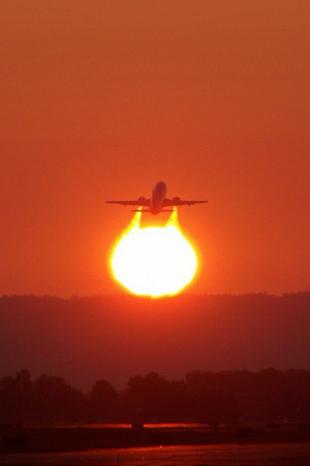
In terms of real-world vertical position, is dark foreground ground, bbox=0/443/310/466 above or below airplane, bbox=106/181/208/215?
below

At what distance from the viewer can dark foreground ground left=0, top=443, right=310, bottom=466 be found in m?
132

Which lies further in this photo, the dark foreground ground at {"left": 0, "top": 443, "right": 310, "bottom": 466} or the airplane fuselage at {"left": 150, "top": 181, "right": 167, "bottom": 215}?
the airplane fuselage at {"left": 150, "top": 181, "right": 167, "bottom": 215}

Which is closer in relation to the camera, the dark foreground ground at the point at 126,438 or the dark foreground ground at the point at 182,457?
the dark foreground ground at the point at 182,457

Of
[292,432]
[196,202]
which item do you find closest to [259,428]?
[292,432]

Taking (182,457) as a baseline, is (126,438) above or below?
above

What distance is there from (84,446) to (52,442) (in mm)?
4768

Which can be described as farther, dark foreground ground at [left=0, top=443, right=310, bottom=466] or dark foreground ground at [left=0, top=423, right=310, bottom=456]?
dark foreground ground at [left=0, top=423, right=310, bottom=456]

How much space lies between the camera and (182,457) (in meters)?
138

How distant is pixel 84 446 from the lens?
516ft

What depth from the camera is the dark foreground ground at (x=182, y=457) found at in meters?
132

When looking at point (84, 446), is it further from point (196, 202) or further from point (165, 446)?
point (196, 202)

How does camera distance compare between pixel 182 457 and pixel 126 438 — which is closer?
pixel 182 457

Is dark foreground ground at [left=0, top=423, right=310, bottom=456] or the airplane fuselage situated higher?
the airplane fuselage

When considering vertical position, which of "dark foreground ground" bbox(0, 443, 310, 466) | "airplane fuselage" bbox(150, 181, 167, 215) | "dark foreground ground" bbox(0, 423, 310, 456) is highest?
"airplane fuselage" bbox(150, 181, 167, 215)
